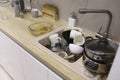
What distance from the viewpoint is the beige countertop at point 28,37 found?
0.96 meters

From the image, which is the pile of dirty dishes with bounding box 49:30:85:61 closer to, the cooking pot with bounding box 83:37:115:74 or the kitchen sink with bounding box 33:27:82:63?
the kitchen sink with bounding box 33:27:82:63

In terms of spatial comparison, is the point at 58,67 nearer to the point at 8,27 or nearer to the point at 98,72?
the point at 98,72

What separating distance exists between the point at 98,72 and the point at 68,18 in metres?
0.73

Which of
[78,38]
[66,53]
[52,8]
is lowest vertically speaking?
[66,53]

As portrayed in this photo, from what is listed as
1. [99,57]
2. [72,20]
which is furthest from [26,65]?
[99,57]

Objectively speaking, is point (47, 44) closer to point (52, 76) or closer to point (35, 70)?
point (35, 70)

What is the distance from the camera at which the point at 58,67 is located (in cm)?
99

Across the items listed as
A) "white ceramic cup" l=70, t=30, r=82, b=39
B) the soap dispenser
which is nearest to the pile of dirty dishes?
"white ceramic cup" l=70, t=30, r=82, b=39

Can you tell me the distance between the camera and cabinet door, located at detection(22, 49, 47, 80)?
44.2 inches

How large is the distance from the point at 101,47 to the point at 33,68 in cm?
60

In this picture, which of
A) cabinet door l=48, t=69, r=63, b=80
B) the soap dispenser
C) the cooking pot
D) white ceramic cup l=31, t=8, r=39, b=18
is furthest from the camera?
white ceramic cup l=31, t=8, r=39, b=18

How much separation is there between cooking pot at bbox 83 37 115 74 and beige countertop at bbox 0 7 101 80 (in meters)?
0.08

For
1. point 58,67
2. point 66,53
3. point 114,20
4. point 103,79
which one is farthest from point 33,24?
point 103,79

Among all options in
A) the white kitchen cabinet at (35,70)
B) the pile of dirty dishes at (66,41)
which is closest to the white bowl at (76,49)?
the pile of dirty dishes at (66,41)
